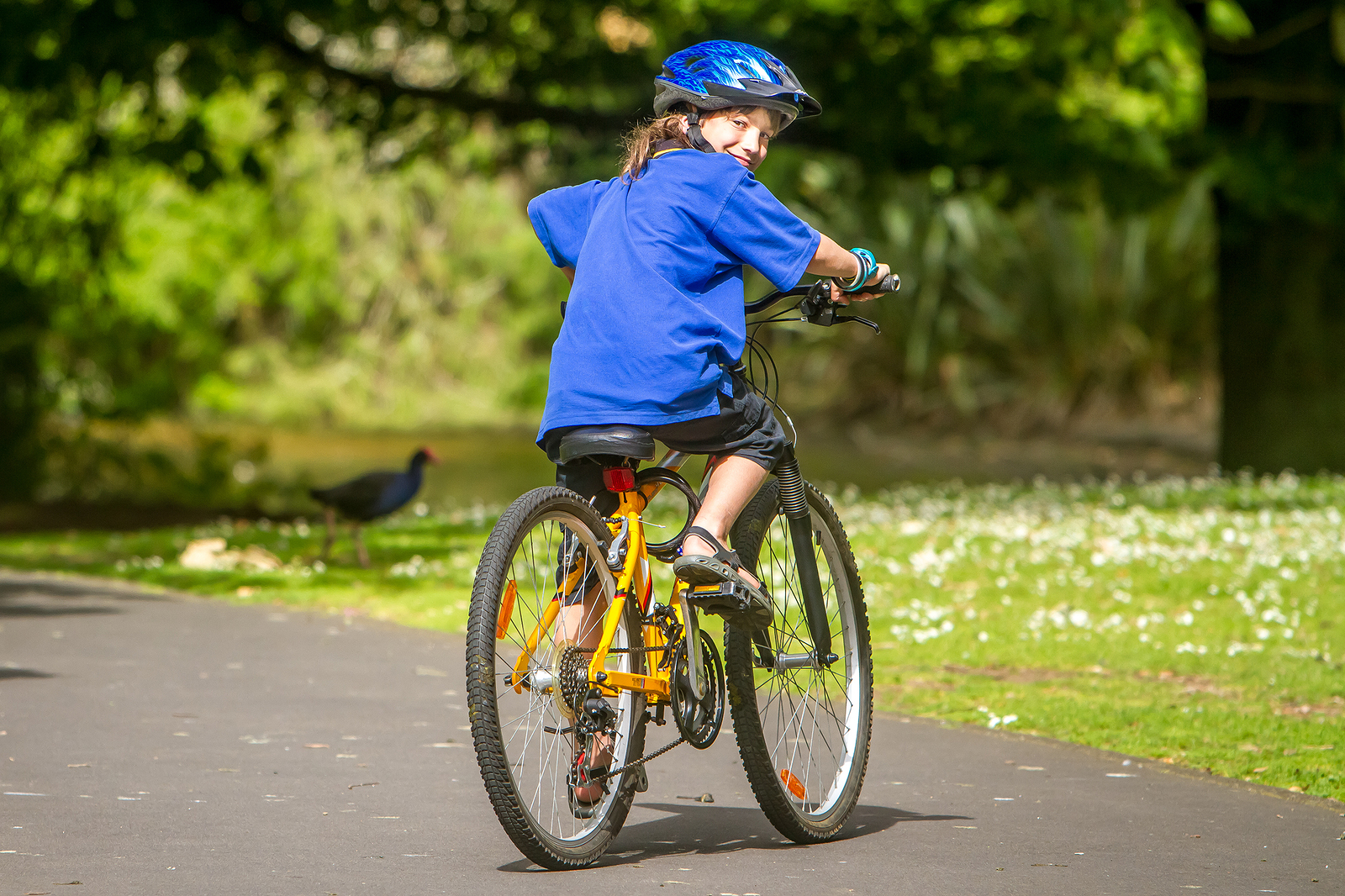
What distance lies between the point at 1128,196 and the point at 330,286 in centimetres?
1781

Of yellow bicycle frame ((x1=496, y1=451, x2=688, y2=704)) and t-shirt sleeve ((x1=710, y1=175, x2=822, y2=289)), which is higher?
t-shirt sleeve ((x1=710, y1=175, x2=822, y2=289))

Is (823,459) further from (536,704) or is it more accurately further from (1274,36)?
(536,704)

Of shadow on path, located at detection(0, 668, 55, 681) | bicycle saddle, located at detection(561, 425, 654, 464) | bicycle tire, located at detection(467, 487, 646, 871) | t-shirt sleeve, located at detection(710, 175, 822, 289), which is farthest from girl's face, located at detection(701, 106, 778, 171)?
shadow on path, located at detection(0, 668, 55, 681)

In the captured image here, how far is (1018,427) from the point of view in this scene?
25.4 metres

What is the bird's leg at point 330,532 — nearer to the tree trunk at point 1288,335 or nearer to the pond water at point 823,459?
the pond water at point 823,459

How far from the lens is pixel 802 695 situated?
4.83 meters

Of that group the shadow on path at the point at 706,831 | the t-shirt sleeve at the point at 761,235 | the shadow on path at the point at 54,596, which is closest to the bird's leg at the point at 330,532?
the shadow on path at the point at 54,596

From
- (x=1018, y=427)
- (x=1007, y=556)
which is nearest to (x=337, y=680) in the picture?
(x=1007, y=556)

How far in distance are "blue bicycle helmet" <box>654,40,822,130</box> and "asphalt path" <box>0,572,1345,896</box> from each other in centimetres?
191

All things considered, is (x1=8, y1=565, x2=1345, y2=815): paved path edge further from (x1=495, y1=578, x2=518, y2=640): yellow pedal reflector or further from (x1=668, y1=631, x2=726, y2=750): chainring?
(x1=495, y1=578, x2=518, y2=640): yellow pedal reflector

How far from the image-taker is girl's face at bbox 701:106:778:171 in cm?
448

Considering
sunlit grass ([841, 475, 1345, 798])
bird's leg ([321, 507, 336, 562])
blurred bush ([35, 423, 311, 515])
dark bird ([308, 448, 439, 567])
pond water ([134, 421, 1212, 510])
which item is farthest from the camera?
pond water ([134, 421, 1212, 510])

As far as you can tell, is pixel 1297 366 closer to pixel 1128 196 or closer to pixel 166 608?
pixel 1128 196

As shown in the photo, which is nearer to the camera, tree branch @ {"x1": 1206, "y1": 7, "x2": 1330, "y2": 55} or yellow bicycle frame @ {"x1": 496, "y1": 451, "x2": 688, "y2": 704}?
yellow bicycle frame @ {"x1": 496, "y1": 451, "x2": 688, "y2": 704}
